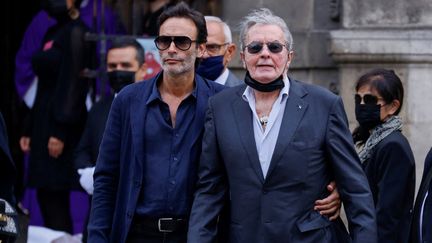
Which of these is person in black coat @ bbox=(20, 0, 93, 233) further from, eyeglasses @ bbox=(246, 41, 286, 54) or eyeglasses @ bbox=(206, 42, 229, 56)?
eyeglasses @ bbox=(246, 41, 286, 54)

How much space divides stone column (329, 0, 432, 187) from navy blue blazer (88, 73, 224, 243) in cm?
327

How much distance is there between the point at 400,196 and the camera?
720 cm

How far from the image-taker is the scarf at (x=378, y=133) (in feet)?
24.3

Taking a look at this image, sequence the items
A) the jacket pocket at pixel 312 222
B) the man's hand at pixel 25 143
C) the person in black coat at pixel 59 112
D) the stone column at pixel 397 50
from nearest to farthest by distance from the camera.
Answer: the jacket pocket at pixel 312 222 < the stone column at pixel 397 50 < the person in black coat at pixel 59 112 < the man's hand at pixel 25 143

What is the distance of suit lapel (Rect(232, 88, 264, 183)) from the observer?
5969 millimetres

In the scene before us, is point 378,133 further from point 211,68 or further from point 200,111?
point 200,111

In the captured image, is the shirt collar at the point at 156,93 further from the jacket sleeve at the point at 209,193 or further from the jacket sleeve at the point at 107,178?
the jacket sleeve at the point at 209,193

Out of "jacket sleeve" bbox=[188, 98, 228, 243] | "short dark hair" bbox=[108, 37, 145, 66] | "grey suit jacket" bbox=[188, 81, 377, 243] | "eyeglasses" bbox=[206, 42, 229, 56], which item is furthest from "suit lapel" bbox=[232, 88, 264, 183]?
"short dark hair" bbox=[108, 37, 145, 66]

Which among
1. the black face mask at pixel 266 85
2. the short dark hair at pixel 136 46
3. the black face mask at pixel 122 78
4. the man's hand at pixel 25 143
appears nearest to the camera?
the black face mask at pixel 266 85

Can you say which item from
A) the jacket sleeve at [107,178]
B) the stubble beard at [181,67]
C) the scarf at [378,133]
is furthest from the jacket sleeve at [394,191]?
the jacket sleeve at [107,178]

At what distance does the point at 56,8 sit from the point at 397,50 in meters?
2.78

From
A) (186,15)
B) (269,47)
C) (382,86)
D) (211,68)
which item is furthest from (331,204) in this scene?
(211,68)

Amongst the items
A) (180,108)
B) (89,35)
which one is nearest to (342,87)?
(89,35)

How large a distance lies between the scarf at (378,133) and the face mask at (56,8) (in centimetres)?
377
